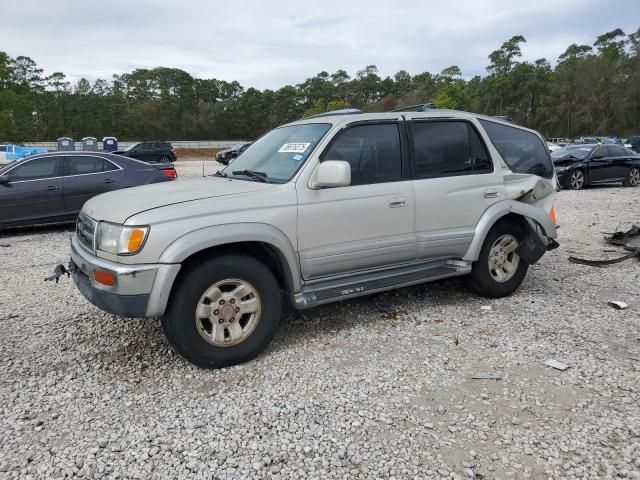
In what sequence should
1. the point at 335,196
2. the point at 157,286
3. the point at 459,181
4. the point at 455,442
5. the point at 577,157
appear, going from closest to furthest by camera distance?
1. the point at 455,442
2. the point at 157,286
3. the point at 335,196
4. the point at 459,181
5. the point at 577,157

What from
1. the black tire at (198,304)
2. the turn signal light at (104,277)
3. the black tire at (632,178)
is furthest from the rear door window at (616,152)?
the turn signal light at (104,277)

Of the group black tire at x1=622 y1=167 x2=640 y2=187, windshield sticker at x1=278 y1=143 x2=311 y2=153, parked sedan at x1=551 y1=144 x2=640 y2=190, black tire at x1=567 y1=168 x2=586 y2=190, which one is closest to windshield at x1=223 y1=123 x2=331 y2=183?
windshield sticker at x1=278 y1=143 x2=311 y2=153

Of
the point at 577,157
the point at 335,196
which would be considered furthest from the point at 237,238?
the point at 577,157

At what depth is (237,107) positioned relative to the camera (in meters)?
97.2

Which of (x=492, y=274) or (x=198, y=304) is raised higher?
(x=198, y=304)

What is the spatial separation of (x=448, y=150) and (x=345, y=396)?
2.59m

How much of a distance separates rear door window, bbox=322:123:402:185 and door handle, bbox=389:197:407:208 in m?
0.18

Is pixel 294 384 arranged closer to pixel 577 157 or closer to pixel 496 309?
pixel 496 309

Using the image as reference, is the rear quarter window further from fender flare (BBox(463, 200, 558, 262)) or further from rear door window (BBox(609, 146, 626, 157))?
rear door window (BBox(609, 146, 626, 157))

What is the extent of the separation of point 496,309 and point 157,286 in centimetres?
320

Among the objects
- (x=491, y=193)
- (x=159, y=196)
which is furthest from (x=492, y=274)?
(x=159, y=196)

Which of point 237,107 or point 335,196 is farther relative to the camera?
point 237,107

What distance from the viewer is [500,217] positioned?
473 cm

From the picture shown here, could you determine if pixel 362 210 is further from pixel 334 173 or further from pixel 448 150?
pixel 448 150
